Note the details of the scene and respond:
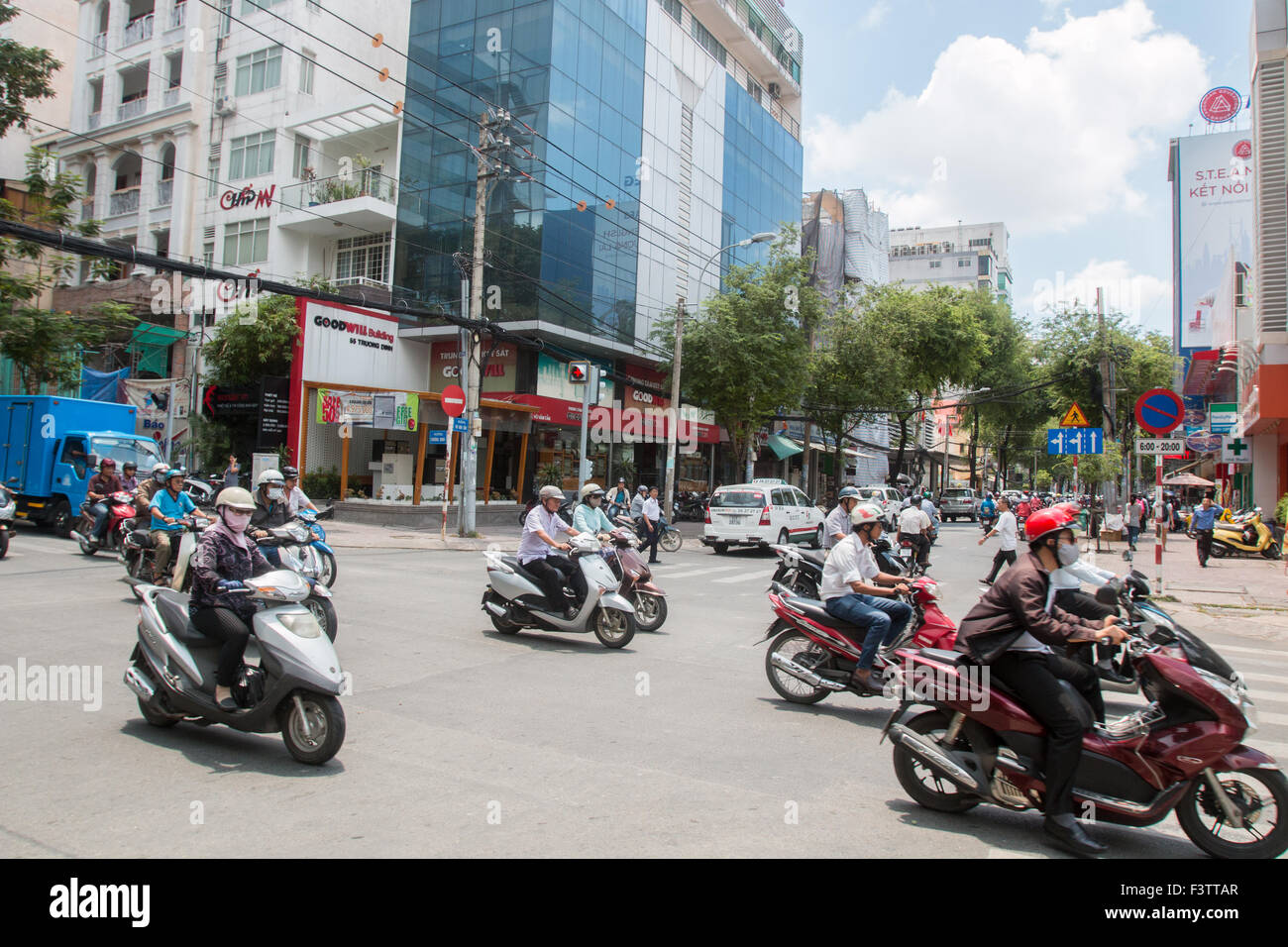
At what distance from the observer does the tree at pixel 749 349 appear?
30.2m

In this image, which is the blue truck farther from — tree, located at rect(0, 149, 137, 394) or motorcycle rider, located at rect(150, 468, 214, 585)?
motorcycle rider, located at rect(150, 468, 214, 585)

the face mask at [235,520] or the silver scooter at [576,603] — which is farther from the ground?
the face mask at [235,520]

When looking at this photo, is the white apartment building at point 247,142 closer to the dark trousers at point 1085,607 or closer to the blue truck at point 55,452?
the blue truck at point 55,452

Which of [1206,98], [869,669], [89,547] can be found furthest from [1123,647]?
[1206,98]

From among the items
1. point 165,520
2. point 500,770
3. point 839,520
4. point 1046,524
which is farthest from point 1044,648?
point 165,520

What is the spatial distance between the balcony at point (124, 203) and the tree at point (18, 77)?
13.3 m

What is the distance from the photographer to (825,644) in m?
6.80

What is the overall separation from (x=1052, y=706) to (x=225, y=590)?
4.70 meters

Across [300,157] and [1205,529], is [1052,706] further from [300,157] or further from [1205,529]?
[300,157]

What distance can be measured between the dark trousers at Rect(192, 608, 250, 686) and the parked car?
41.9 m

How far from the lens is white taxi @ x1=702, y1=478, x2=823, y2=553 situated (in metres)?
21.3

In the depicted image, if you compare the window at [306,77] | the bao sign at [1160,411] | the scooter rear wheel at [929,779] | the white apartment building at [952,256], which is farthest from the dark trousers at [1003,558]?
the white apartment building at [952,256]

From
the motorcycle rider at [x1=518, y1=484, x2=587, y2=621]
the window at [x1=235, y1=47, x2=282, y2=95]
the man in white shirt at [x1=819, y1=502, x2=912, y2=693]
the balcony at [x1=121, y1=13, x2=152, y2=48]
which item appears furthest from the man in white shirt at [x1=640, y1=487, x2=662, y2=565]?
the balcony at [x1=121, y1=13, x2=152, y2=48]

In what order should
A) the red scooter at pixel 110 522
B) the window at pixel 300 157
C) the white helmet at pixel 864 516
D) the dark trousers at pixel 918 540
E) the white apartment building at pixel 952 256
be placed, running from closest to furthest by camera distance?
the white helmet at pixel 864 516 < the red scooter at pixel 110 522 < the dark trousers at pixel 918 540 < the window at pixel 300 157 < the white apartment building at pixel 952 256
